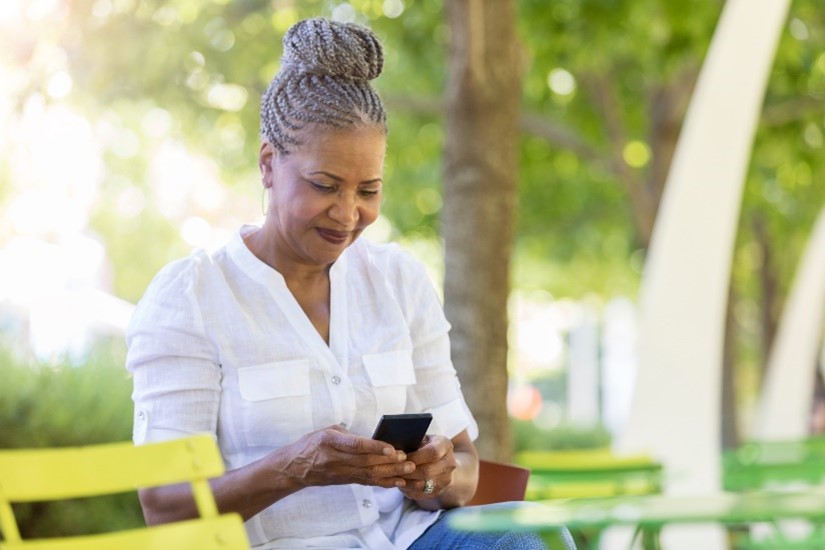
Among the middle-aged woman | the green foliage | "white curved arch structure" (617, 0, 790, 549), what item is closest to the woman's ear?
the middle-aged woman

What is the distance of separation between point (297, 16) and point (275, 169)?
588 cm

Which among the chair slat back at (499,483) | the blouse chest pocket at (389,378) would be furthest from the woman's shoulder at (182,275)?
the chair slat back at (499,483)

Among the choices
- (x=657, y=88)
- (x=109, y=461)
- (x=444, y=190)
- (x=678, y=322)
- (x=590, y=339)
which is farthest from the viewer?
(x=590, y=339)

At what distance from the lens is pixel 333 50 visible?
3.01m

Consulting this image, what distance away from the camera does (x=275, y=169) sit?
9.89 ft

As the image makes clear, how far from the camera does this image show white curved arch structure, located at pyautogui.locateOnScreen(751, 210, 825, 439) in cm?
1220

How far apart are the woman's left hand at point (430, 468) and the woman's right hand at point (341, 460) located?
0.24 feet

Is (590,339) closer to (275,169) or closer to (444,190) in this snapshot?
(444,190)

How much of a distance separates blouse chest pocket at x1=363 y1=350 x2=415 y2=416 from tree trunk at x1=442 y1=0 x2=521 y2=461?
299 cm

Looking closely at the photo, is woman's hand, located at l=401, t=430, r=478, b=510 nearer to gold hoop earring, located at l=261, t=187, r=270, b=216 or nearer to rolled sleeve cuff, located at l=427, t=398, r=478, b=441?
rolled sleeve cuff, located at l=427, t=398, r=478, b=441

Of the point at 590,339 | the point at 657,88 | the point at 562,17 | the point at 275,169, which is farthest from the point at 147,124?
the point at 590,339

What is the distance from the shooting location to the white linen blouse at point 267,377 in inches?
111

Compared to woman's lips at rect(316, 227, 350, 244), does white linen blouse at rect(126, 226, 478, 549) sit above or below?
below

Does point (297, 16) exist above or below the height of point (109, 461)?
above
